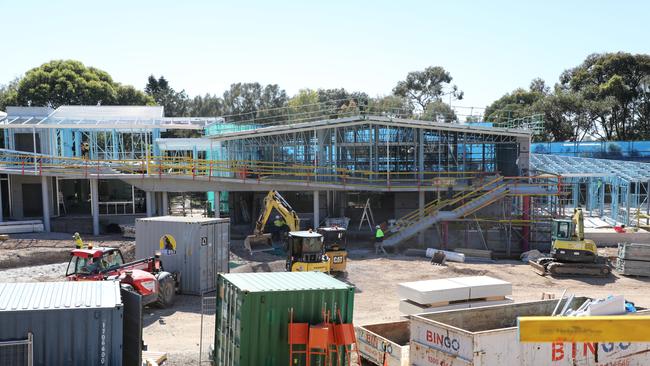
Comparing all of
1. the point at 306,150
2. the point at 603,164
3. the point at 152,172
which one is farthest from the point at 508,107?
the point at 152,172

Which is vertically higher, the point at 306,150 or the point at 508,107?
the point at 508,107

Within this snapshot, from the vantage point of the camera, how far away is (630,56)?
62.7m

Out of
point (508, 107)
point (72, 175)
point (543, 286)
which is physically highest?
point (508, 107)

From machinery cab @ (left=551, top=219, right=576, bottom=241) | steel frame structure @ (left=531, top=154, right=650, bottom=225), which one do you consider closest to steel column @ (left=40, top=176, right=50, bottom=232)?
machinery cab @ (left=551, top=219, right=576, bottom=241)

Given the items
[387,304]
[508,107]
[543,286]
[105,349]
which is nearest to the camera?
[105,349]

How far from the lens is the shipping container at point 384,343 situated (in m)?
11.0

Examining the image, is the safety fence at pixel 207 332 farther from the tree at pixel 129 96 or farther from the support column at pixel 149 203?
the tree at pixel 129 96

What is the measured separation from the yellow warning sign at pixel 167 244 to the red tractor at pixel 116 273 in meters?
1.76

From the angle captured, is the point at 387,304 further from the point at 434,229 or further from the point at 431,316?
the point at 434,229

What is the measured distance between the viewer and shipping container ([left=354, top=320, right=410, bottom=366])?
36.2 feet

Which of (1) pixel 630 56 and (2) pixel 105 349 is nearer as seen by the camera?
(2) pixel 105 349

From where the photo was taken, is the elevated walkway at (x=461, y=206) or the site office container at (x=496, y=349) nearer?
the site office container at (x=496, y=349)

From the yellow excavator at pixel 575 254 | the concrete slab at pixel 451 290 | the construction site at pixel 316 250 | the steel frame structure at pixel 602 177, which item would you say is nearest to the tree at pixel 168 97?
the construction site at pixel 316 250

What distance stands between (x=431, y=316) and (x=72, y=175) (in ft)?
83.5
